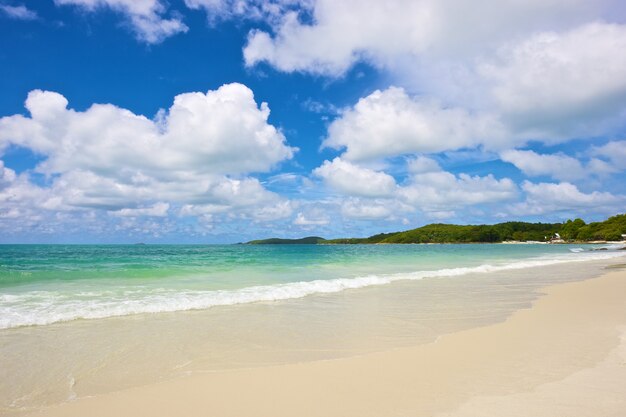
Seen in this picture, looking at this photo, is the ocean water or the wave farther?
the wave

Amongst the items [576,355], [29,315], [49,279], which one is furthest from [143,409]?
[49,279]

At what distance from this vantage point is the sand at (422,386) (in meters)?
4.37

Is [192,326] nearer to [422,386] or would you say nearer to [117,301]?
[117,301]

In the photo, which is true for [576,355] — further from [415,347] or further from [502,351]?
[415,347]

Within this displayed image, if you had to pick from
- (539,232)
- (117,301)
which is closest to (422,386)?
(117,301)

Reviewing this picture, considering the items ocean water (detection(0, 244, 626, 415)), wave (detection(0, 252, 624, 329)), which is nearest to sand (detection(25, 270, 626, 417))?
ocean water (detection(0, 244, 626, 415))

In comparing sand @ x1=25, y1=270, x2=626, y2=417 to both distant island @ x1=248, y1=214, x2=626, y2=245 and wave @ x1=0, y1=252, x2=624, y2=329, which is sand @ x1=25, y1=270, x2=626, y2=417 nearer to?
wave @ x1=0, y1=252, x2=624, y2=329

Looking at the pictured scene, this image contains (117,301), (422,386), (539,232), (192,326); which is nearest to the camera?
(422,386)

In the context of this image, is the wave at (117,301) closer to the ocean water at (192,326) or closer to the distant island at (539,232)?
the ocean water at (192,326)

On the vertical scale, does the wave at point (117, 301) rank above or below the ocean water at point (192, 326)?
above

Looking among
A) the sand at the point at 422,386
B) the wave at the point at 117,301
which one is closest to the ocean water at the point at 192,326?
the wave at the point at 117,301

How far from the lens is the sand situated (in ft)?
14.3

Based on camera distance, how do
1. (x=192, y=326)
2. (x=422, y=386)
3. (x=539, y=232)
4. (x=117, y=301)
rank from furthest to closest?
1. (x=539, y=232)
2. (x=117, y=301)
3. (x=192, y=326)
4. (x=422, y=386)

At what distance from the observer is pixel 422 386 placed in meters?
5.04
